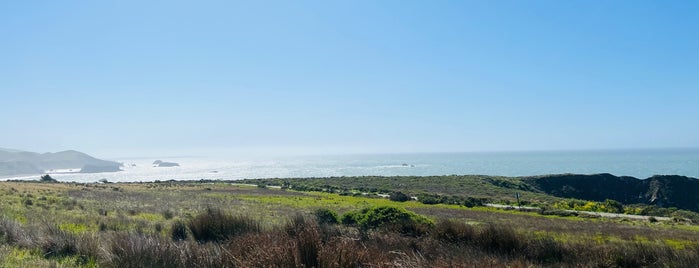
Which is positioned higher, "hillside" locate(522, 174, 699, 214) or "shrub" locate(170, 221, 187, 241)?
"shrub" locate(170, 221, 187, 241)

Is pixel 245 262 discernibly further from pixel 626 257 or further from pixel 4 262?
pixel 626 257

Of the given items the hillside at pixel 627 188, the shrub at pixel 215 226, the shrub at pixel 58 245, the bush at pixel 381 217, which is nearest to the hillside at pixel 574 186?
the hillside at pixel 627 188

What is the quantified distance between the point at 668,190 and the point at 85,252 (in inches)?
3510

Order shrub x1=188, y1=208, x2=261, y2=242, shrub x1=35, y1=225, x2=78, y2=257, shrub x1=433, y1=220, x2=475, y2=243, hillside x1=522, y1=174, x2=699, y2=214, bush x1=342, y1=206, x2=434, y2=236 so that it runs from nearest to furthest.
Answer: shrub x1=35, y1=225, x2=78, y2=257
shrub x1=433, y1=220, x2=475, y2=243
shrub x1=188, y1=208, x2=261, y2=242
bush x1=342, y1=206, x2=434, y2=236
hillside x1=522, y1=174, x2=699, y2=214

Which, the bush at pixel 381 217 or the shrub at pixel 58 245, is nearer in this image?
the shrub at pixel 58 245

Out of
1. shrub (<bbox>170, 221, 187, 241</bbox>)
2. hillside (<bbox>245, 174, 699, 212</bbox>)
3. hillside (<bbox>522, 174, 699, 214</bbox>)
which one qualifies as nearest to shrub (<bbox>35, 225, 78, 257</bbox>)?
shrub (<bbox>170, 221, 187, 241</bbox>)

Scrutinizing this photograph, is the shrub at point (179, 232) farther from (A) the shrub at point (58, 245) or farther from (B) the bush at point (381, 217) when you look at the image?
(B) the bush at point (381, 217)

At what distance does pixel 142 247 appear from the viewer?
22.6 feet

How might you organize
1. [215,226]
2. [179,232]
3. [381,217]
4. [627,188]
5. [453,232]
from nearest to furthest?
[453,232] < [215,226] < [179,232] < [381,217] < [627,188]

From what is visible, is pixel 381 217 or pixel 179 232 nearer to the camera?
pixel 179 232

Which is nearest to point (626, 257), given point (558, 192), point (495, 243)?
point (495, 243)

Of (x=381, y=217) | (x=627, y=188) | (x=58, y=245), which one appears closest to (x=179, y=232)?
(x=58, y=245)

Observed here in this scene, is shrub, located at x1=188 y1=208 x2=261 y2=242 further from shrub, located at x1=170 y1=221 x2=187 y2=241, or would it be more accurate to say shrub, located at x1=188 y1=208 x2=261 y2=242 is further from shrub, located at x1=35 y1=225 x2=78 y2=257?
shrub, located at x1=35 y1=225 x2=78 y2=257

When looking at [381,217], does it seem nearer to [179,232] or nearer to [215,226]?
[215,226]
